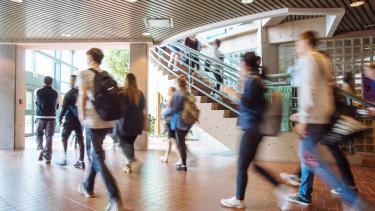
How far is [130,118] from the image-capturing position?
4848 millimetres

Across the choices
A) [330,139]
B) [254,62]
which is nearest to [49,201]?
[254,62]

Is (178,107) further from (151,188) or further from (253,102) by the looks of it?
(253,102)

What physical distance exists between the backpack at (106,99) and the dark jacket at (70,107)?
2542 millimetres

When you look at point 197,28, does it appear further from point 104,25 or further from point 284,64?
point 284,64

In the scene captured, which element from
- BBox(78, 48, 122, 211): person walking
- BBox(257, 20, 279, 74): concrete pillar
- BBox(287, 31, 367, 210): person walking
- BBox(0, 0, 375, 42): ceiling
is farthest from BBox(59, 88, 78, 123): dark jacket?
BBox(257, 20, 279, 74): concrete pillar

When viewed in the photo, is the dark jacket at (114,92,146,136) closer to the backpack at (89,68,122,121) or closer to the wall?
the backpack at (89,68,122,121)

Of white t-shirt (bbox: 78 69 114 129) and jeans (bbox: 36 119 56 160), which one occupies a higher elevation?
white t-shirt (bbox: 78 69 114 129)

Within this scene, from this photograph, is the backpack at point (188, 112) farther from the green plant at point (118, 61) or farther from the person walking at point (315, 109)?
the green plant at point (118, 61)

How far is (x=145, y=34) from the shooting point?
8.84 meters

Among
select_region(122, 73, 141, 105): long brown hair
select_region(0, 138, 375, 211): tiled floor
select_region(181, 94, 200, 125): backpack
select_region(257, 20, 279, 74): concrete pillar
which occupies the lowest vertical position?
select_region(0, 138, 375, 211): tiled floor

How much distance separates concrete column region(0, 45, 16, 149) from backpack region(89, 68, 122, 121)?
23.6 ft

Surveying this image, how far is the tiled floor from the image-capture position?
3.73 m

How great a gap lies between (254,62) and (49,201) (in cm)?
278

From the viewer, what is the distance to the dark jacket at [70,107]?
18.9 feet
